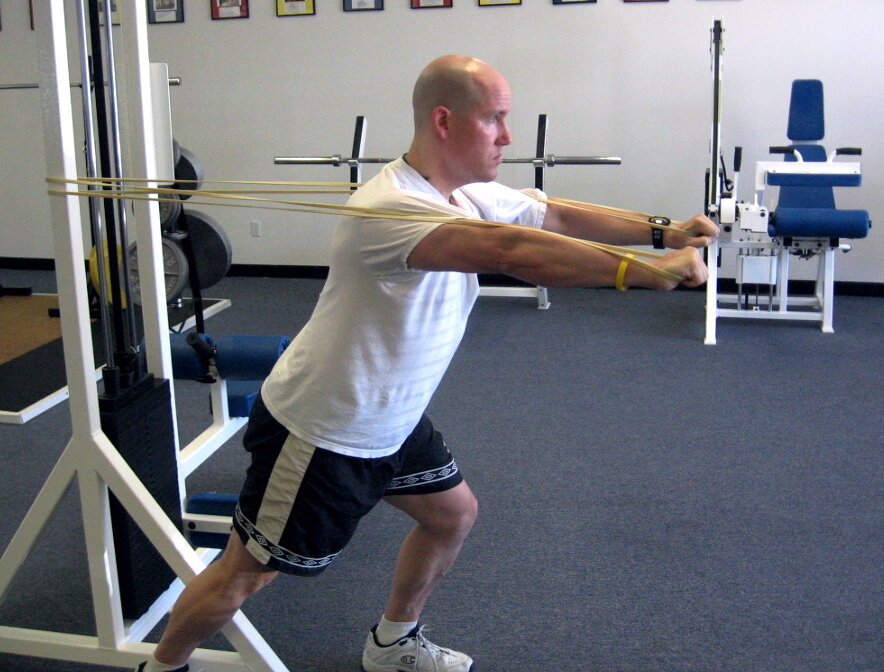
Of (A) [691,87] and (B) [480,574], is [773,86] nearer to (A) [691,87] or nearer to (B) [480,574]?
(A) [691,87]

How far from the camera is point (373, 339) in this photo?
59.2 inches

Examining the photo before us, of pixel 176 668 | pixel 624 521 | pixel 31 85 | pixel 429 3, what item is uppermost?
pixel 429 3

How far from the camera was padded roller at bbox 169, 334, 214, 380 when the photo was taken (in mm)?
2436

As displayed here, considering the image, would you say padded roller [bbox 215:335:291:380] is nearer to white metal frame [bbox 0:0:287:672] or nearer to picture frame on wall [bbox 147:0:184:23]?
white metal frame [bbox 0:0:287:672]

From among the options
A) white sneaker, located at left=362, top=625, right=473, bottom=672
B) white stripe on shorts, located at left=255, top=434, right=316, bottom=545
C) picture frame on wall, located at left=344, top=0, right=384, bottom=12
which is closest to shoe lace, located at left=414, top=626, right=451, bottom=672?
white sneaker, located at left=362, top=625, right=473, bottom=672

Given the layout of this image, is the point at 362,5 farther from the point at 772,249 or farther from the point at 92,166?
the point at 92,166

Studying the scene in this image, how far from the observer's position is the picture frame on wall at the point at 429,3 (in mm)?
5652

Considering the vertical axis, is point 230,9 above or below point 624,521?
above

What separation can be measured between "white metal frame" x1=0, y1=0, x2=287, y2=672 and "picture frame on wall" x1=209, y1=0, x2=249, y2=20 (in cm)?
432

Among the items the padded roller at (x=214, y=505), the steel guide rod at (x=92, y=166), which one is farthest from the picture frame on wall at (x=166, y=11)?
the padded roller at (x=214, y=505)

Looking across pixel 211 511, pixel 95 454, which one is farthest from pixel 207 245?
pixel 95 454

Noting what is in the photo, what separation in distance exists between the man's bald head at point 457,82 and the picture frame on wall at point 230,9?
16.1 feet

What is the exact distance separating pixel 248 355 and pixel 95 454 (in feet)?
2.16

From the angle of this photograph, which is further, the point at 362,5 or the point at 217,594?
the point at 362,5
